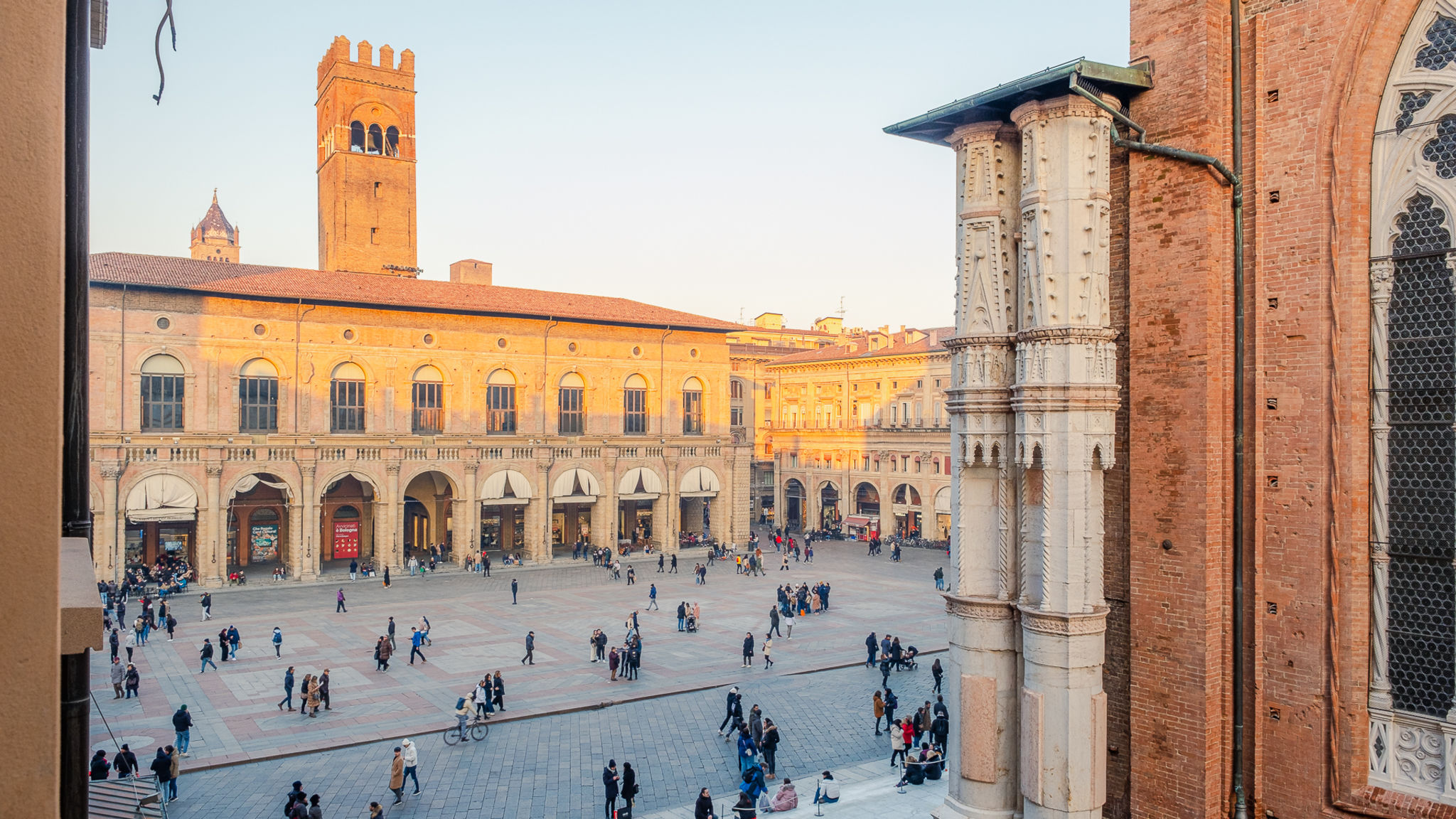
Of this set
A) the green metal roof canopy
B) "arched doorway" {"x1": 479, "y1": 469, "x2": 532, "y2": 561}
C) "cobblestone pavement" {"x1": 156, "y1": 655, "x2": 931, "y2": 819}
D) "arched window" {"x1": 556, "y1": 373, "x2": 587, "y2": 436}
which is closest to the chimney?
"arched window" {"x1": 556, "y1": 373, "x2": 587, "y2": 436}

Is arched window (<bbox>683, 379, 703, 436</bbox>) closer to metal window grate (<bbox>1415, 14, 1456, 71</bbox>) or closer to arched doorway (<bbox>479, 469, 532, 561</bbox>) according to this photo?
arched doorway (<bbox>479, 469, 532, 561</bbox>)

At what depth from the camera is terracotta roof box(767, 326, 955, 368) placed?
68.9 meters

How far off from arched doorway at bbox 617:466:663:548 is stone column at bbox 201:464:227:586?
2151 centimetres

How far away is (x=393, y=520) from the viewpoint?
161 ft

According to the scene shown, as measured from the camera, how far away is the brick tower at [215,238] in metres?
136

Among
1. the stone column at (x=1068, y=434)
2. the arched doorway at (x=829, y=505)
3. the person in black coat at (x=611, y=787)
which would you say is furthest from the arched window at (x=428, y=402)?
the stone column at (x=1068, y=434)

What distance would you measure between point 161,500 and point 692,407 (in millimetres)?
30218

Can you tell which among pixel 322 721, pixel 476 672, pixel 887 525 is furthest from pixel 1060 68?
pixel 887 525

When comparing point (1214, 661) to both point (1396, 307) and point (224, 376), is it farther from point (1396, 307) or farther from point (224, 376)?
point (224, 376)

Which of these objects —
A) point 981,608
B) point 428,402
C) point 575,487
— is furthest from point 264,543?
point 981,608

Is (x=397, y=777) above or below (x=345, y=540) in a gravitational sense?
above

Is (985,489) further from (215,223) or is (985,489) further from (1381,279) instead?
(215,223)

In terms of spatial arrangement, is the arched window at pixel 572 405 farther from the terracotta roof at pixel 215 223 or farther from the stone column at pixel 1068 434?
the terracotta roof at pixel 215 223

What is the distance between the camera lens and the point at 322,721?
2309cm
